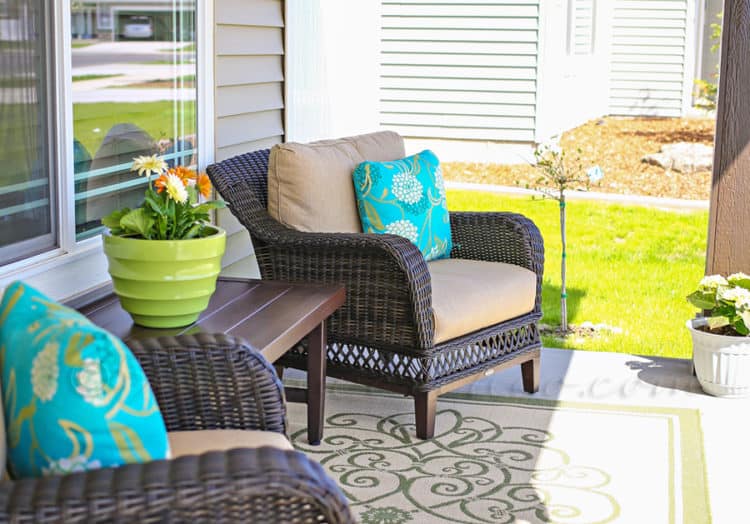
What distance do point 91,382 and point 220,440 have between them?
452 mm

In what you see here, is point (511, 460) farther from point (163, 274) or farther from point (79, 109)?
point (79, 109)

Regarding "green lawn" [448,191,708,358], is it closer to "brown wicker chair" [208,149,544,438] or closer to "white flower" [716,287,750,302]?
"white flower" [716,287,750,302]

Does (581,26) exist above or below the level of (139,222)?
above

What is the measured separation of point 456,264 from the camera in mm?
3639

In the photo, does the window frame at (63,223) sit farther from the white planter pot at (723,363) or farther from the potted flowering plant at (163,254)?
the white planter pot at (723,363)

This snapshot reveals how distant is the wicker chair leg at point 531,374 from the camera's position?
3.74 meters

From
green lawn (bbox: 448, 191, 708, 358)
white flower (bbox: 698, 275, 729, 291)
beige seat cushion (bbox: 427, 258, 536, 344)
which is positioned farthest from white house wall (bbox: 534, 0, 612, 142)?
beige seat cushion (bbox: 427, 258, 536, 344)

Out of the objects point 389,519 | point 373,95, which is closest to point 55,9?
point 389,519

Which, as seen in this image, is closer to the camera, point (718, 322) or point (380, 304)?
point (380, 304)

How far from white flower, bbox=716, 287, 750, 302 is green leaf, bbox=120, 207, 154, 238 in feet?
6.77

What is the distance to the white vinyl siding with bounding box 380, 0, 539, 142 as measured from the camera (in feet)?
27.2

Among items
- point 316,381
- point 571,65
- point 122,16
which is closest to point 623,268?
point 316,381

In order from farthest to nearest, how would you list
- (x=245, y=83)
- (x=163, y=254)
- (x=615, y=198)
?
(x=615, y=198) → (x=245, y=83) → (x=163, y=254)

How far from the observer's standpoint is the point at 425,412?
3283mm
